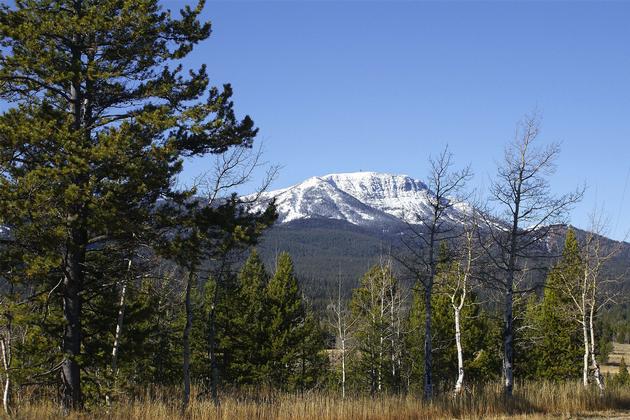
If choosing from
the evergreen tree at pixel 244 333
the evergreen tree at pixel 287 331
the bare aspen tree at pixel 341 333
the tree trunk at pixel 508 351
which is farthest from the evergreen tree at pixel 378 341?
the tree trunk at pixel 508 351

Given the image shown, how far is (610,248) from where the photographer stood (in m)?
25.0

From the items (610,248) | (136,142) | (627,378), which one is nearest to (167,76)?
(136,142)

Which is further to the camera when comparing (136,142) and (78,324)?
(78,324)

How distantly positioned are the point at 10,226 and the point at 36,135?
1740 millimetres

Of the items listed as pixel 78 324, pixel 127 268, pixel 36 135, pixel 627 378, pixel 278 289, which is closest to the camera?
pixel 36 135

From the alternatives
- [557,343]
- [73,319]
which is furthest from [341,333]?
[73,319]

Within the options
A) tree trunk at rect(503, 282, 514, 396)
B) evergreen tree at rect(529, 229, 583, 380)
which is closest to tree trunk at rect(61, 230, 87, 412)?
tree trunk at rect(503, 282, 514, 396)

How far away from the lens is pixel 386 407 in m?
10.6

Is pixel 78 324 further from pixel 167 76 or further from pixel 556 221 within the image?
pixel 556 221

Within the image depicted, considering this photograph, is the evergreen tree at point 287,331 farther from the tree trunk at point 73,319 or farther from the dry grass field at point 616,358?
the dry grass field at point 616,358

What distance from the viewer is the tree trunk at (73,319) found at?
1069 centimetres

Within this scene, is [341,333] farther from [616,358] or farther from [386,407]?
[616,358]

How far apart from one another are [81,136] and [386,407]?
7499 mm

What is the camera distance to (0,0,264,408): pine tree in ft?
32.2
